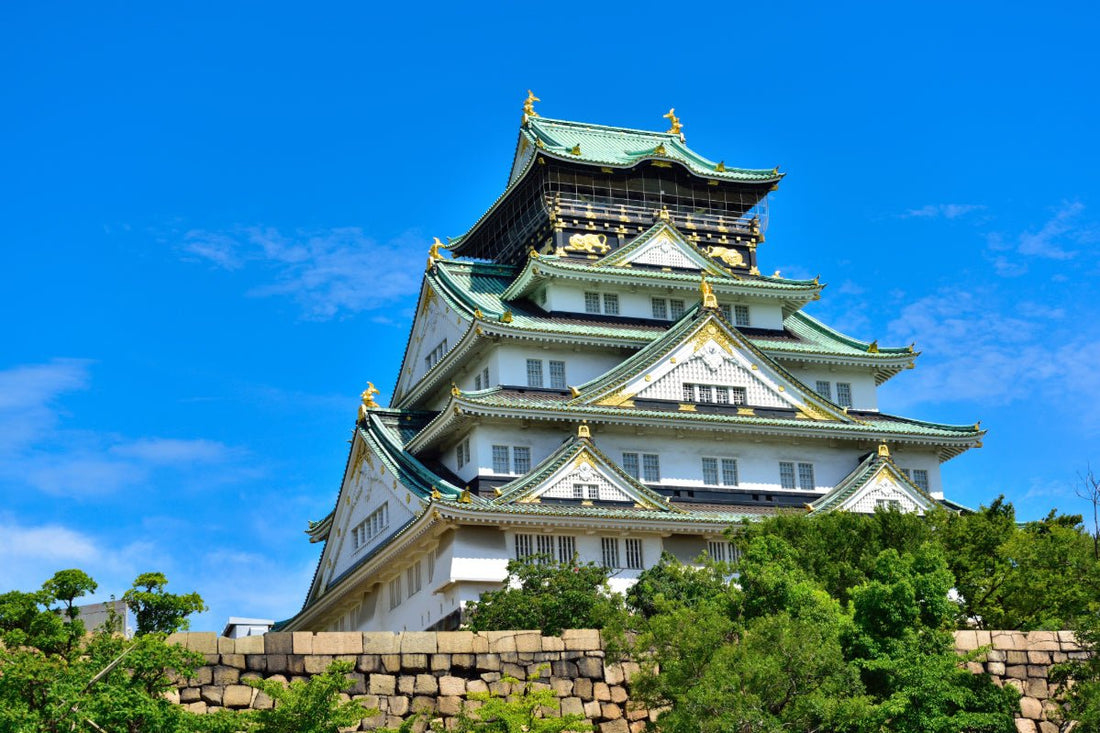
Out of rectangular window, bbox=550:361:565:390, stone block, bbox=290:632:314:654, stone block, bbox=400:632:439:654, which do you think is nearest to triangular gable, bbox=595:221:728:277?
rectangular window, bbox=550:361:565:390

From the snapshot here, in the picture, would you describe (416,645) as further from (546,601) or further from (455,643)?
(546,601)

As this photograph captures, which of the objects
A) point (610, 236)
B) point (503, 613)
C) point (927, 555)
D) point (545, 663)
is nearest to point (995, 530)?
point (927, 555)

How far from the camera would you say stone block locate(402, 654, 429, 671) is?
2612 centimetres

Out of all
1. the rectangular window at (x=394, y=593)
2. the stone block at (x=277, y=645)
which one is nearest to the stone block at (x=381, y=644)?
the stone block at (x=277, y=645)

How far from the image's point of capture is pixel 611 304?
1973 inches

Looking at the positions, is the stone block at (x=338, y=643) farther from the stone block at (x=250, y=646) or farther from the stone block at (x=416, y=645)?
the stone block at (x=250, y=646)

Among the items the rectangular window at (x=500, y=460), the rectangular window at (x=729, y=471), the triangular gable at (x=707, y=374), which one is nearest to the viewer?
the rectangular window at (x=500, y=460)

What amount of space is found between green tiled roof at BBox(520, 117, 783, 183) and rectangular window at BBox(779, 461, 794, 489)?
1214 centimetres

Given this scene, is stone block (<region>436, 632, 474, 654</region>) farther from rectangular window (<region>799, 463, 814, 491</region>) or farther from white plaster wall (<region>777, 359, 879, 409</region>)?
white plaster wall (<region>777, 359, 879, 409</region>)

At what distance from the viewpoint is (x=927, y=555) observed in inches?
1094

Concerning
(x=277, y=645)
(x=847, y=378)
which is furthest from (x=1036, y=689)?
(x=847, y=378)

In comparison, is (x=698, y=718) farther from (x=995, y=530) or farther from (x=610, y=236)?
(x=610, y=236)

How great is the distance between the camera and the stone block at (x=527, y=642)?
88.3ft

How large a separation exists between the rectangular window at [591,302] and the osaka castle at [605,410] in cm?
7
